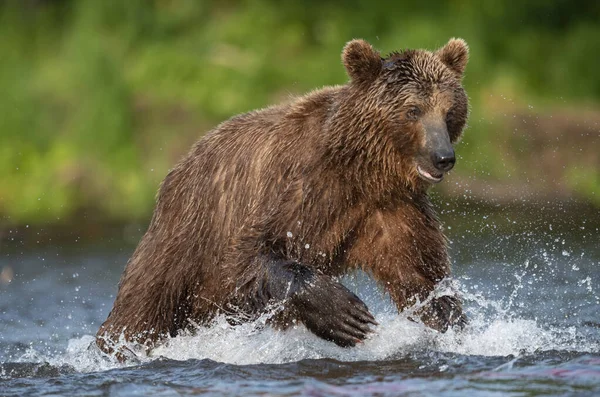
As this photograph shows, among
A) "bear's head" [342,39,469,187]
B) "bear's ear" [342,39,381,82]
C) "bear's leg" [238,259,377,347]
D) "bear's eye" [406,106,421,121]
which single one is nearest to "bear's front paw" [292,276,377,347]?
"bear's leg" [238,259,377,347]

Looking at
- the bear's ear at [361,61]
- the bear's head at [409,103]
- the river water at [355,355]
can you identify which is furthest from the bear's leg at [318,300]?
the bear's ear at [361,61]

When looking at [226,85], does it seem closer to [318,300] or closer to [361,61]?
[361,61]

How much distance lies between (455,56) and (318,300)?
176cm

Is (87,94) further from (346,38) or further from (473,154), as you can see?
(473,154)

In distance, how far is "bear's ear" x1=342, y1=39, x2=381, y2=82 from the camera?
6.93 meters

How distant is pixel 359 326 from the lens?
22.5ft

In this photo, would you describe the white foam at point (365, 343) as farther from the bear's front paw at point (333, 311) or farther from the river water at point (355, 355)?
the bear's front paw at point (333, 311)

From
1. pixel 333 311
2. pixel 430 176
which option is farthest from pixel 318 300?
pixel 430 176

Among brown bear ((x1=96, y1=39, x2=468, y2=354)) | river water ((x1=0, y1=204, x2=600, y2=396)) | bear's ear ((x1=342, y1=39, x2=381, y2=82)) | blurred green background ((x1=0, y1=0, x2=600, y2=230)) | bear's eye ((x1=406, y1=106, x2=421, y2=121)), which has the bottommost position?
river water ((x1=0, y1=204, x2=600, y2=396))

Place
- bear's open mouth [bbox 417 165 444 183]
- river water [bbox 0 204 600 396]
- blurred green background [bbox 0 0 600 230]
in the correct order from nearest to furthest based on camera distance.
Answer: river water [bbox 0 204 600 396] → bear's open mouth [bbox 417 165 444 183] → blurred green background [bbox 0 0 600 230]

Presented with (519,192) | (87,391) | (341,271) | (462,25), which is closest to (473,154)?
(519,192)

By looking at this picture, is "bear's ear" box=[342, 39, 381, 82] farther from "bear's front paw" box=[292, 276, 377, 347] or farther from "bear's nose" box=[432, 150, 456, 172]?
"bear's front paw" box=[292, 276, 377, 347]

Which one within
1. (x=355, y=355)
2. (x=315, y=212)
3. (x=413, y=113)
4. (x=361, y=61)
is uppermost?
(x=361, y=61)

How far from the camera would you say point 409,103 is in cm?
681
